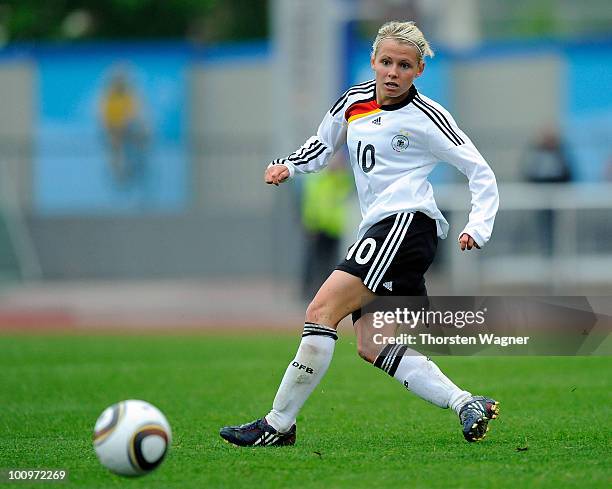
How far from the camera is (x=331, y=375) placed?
11.2 metres

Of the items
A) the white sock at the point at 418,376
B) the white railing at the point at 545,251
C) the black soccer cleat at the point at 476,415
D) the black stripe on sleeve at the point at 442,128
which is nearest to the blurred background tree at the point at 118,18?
the white railing at the point at 545,251

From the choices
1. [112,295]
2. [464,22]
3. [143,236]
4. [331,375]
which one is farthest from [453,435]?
[464,22]

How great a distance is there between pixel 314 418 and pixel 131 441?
264cm

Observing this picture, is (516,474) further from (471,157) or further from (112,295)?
(112,295)

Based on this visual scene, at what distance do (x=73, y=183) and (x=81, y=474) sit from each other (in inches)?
720

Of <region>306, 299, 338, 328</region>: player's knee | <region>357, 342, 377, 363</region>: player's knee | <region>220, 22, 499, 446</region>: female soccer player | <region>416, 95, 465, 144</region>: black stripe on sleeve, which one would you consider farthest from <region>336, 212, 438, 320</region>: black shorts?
<region>416, 95, 465, 144</region>: black stripe on sleeve

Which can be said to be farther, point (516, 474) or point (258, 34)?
point (258, 34)

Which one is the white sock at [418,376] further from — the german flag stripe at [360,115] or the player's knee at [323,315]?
the german flag stripe at [360,115]

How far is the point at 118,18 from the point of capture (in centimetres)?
3066

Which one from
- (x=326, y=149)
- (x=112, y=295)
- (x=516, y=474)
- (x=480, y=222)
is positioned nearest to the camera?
(x=516, y=474)

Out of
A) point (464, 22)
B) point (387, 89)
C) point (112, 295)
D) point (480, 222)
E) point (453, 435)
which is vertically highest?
point (387, 89)

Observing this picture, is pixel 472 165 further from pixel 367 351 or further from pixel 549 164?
pixel 549 164

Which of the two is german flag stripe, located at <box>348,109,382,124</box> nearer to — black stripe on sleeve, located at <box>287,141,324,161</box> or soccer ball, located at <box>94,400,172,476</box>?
black stripe on sleeve, located at <box>287,141,324,161</box>

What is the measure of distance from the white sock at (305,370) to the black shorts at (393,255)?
36 cm
